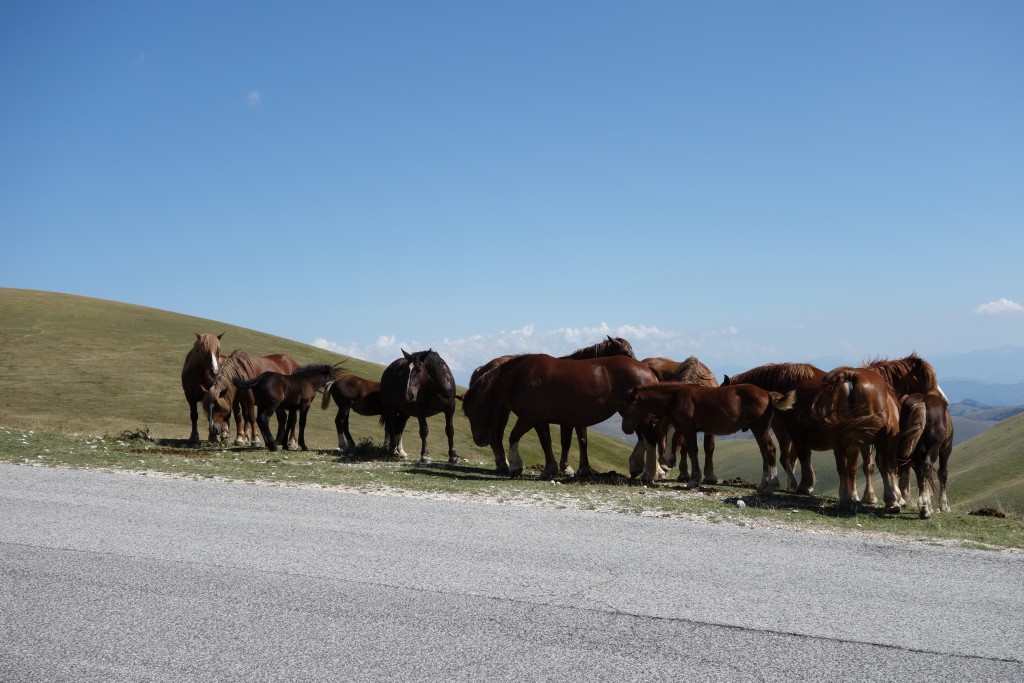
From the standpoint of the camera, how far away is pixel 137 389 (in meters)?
33.3

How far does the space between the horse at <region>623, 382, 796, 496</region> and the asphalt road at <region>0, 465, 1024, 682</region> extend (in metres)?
3.80

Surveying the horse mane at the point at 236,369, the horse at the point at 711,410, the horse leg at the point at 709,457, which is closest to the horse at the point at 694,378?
the horse leg at the point at 709,457

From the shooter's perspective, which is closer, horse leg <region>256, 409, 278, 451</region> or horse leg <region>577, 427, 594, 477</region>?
horse leg <region>577, 427, 594, 477</region>

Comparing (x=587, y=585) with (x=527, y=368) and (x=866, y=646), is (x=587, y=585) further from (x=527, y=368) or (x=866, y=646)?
(x=527, y=368)

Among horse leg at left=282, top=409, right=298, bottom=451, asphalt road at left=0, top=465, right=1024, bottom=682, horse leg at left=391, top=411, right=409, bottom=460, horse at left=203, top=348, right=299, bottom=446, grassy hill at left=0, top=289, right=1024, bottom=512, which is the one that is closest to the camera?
asphalt road at left=0, top=465, right=1024, bottom=682

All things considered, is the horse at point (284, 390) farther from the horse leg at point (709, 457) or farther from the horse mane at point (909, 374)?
the horse mane at point (909, 374)

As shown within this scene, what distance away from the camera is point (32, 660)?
520cm

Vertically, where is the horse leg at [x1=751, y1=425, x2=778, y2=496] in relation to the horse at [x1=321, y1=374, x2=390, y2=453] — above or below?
below

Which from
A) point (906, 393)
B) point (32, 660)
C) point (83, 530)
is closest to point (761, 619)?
point (32, 660)

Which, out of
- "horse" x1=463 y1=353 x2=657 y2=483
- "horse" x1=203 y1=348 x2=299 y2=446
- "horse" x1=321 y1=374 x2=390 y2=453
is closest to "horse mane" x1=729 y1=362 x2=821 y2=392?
"horse" x1=463 y1=353 x2=657 y2=483

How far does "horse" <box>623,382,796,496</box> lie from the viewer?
1320cm

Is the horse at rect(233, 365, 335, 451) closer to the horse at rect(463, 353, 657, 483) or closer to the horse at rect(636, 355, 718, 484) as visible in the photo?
the horse at rect(463, 353, 657, 483)

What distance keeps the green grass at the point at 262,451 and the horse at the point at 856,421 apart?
0.52 metres

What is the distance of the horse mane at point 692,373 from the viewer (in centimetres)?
1609
